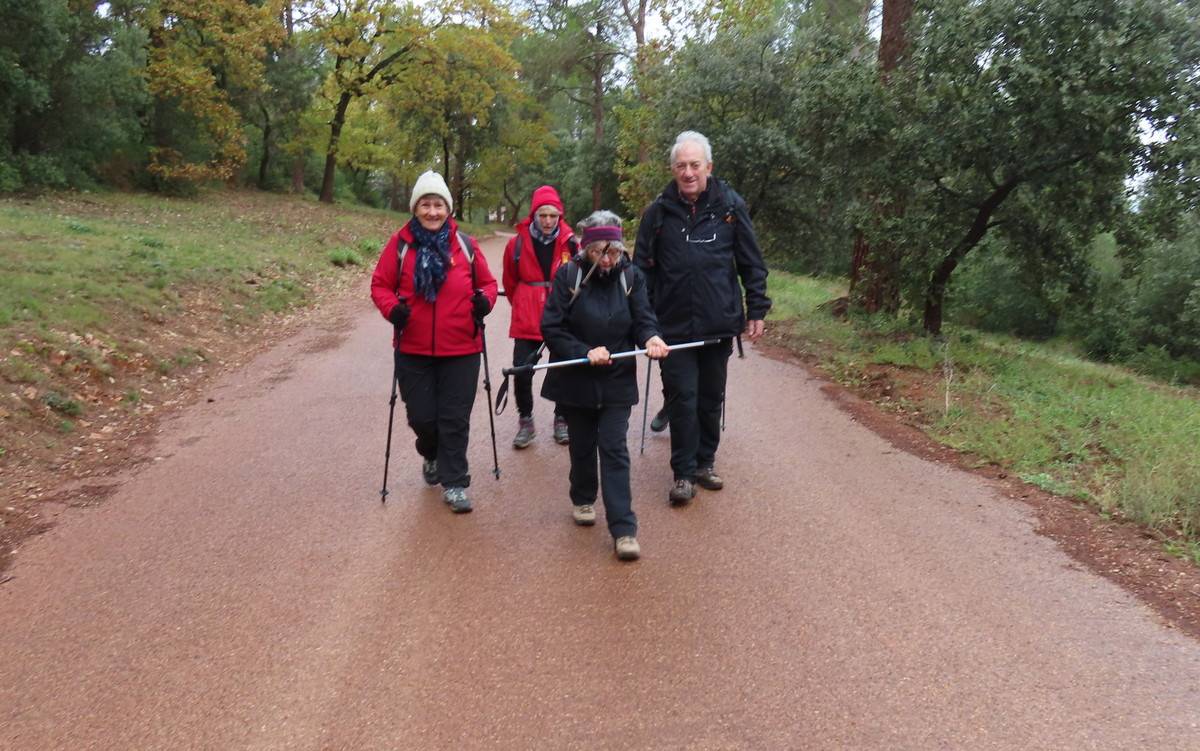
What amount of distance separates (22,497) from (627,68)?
28032 mm

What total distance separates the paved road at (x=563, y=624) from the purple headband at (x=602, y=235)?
5.58 ft

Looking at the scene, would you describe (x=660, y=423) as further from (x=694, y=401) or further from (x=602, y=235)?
(x=602, y=235)

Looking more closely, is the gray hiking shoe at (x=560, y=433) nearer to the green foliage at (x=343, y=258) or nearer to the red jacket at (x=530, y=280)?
the red jacket at (x=530, y=280)

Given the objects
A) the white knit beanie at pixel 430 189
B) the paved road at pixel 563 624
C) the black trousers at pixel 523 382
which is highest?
the white knit beanie at pixel 430 189

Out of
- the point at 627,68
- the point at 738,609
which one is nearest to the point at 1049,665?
the point at 738,609

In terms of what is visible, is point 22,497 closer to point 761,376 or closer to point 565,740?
point 565,740

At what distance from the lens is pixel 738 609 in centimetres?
409

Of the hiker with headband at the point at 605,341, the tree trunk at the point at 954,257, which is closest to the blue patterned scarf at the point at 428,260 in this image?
the hiker with headband at the point at 605,341

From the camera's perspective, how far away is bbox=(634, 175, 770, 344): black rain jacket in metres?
5.35

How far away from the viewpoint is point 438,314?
516 cm

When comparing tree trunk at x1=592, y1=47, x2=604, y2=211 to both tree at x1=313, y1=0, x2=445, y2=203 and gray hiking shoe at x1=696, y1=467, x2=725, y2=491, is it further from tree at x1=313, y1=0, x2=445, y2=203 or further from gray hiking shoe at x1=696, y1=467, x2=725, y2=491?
gray hiking shoe at x1=696, y1=467, x2=725, y2=491

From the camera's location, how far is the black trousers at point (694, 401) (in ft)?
17.6

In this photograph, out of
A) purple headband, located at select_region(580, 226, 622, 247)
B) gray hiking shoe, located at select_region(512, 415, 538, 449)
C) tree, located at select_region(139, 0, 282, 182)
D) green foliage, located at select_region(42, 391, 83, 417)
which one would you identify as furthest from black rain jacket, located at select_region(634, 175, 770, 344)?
tree, located at select_region(139, 0, 282, 182)

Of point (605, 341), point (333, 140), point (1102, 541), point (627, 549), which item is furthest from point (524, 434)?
point (333, 140)
